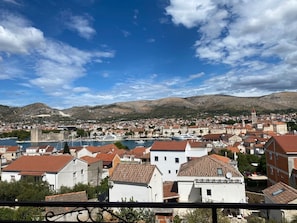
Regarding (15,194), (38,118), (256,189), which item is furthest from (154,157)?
(38,118)

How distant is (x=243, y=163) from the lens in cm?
3016

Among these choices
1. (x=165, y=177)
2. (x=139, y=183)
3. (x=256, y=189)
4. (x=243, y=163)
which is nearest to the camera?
(x=139, y=183)

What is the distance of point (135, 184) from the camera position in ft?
51.0

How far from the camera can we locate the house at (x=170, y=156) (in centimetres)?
2722

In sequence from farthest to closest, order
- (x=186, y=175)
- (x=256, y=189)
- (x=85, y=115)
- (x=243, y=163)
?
(x=85, y=115) → (x=243, y=163) → (x=256, y=189) → (x=186, y=175)

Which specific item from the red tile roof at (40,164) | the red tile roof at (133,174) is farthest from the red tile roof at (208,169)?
the red tile roof at (40,164)

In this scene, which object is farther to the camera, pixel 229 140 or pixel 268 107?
pixel 268 107

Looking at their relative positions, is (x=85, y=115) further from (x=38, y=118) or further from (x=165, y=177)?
(x=165, y=177)

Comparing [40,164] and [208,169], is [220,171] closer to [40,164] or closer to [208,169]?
[208,169]

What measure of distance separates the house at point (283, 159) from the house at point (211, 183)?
13.4ft

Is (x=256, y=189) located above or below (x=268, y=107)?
below

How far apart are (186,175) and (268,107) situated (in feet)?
569

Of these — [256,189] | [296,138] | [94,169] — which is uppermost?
[296,138]

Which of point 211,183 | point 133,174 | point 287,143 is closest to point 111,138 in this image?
point 287,143
